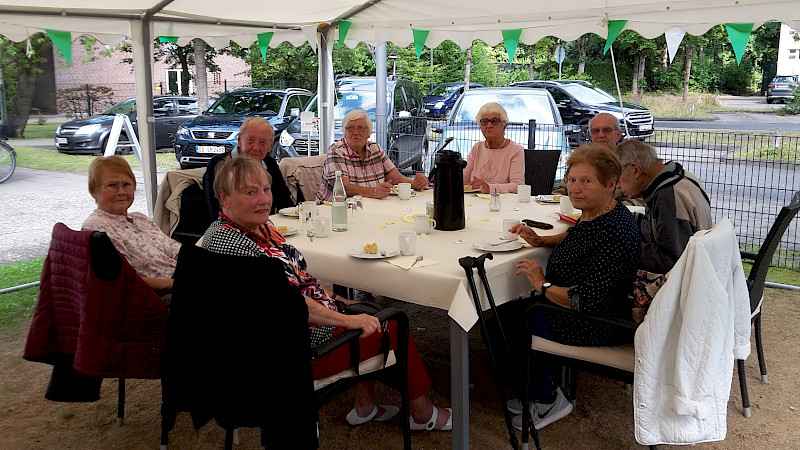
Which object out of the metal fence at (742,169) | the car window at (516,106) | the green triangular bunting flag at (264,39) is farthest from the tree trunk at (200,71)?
the green triangular bunting flag at (264,39)

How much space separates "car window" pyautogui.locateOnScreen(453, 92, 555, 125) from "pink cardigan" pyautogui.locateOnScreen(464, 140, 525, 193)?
4201 mm

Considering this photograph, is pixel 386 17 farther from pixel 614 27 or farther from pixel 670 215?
pixel 670 215

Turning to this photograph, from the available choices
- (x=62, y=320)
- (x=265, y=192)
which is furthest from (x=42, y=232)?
(x=265, y=192)

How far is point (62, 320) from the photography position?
2562mm

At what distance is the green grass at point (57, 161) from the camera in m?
13.4

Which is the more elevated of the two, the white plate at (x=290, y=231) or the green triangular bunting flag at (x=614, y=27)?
the green triangular bunting flag at (x=614, y=27)

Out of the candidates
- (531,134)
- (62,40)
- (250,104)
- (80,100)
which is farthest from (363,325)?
(80,100)

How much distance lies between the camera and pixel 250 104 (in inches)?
480

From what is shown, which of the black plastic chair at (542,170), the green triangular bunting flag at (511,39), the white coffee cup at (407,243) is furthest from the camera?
the green triangular bunting flag at (511,39)

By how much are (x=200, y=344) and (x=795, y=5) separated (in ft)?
13.4

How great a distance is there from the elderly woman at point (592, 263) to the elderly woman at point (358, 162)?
182cm

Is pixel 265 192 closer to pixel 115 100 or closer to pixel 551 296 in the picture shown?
pixel 551 296

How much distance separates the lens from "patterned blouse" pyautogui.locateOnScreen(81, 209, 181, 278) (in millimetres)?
2920

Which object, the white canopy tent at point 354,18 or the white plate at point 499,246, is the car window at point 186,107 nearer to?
the white canopy tent at point 354,18
